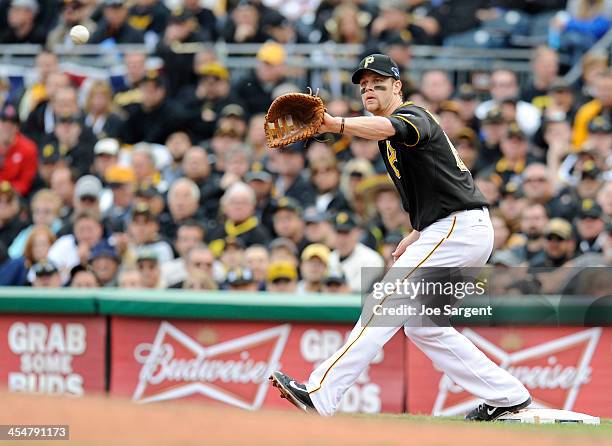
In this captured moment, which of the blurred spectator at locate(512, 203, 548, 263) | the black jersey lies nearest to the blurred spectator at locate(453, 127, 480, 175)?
the blurred spectator at locate(512, 203, 548, 263)

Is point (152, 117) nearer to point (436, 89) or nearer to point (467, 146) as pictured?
point (436, 89)

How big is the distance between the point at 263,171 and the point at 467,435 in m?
6.68

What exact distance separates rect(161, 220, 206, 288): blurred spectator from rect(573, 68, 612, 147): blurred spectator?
3861mm

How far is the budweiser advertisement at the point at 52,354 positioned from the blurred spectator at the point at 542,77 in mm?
5572

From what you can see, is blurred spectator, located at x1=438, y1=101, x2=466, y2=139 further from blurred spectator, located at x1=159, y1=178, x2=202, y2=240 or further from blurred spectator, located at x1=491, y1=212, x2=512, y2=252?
blurred spectator, located at x1=159, y1=178, x2=202, y2=240

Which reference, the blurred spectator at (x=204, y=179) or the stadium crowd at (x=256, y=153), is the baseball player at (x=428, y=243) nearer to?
the stadium crowd at (x=256, y=153)

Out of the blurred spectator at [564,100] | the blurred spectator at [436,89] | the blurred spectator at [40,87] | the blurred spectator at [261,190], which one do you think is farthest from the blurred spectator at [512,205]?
the blurred spectator at [40,87]

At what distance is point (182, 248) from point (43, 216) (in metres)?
1.90

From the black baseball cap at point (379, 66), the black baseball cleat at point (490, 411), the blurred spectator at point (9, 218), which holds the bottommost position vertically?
the black baseball cleat at point (490, 411)

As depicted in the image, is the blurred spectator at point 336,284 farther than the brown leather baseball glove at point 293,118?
Yes

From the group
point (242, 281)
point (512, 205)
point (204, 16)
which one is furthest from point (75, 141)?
point (512, 205)

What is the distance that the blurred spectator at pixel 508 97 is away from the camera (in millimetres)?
12891

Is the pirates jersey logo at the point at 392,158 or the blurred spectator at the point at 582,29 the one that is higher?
the blurred spectator at the point at 582,29

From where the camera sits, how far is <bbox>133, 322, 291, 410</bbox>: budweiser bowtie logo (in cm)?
989
